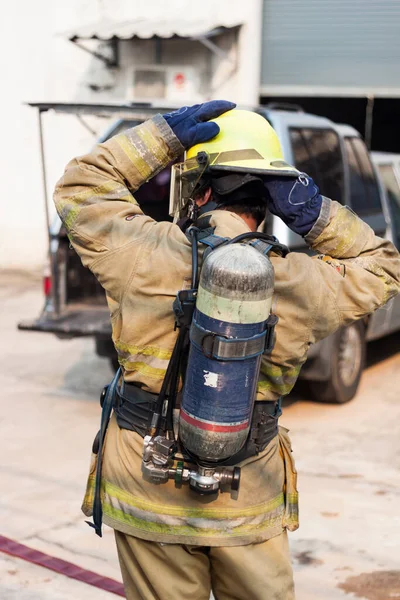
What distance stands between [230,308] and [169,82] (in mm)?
9474

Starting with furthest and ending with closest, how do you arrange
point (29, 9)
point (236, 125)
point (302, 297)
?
point (29, 9) < point (236, 125) < point (302, 297)

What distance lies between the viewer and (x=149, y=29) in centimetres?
1064

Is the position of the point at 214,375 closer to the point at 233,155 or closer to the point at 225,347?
the point at 225,347

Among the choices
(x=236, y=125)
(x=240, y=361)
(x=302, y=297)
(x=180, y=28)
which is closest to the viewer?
(x=240, y=361)

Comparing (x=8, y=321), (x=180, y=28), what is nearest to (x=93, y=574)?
(x=8, y=321)

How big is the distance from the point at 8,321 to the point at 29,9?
187 inches

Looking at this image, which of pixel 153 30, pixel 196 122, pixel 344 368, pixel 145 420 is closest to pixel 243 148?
pixel 196 122

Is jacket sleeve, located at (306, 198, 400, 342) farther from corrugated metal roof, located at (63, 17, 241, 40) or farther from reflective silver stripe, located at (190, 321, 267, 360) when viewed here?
corrugated metal roof, located at (63, 17, 241, 40)

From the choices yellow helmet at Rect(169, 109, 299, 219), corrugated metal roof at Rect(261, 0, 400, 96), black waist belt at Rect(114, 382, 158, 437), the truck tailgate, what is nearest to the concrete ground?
the truck tailgate

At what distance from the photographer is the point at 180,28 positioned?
415 inches

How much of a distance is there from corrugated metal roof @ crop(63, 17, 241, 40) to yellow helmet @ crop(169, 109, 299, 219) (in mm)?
8385

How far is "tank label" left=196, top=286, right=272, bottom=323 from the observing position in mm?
2006

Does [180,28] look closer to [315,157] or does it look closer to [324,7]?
[324,7]

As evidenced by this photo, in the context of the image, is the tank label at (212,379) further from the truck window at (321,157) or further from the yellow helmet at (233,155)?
the truck window at (321,157)
